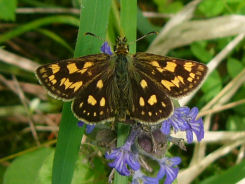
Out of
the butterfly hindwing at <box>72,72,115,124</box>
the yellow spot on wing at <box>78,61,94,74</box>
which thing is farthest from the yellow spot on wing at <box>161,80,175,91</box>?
the yellow spot on wing at <box>78,61,94,74</box>

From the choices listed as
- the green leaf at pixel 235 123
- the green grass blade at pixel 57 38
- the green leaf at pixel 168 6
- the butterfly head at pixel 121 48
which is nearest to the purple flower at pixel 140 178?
the butterfly head at pixel 121 48

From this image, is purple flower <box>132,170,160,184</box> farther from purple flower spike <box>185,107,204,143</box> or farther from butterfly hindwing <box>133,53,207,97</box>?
butterfly hindwing <box>133,53,207,97</box>

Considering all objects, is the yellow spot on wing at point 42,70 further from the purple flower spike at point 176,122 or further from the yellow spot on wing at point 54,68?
the purple flower spike at point 176,122

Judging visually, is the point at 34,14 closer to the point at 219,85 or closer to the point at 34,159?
the point at 34,159

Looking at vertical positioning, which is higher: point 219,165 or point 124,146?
point 124,146

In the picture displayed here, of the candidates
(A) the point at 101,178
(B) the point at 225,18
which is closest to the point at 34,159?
(A) the point at 101,178
